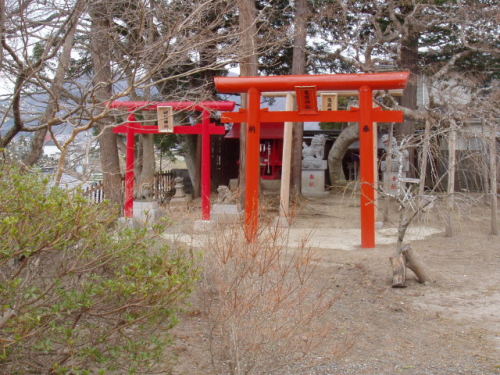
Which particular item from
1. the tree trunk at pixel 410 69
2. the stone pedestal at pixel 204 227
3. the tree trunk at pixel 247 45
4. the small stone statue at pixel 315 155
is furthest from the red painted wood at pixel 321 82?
the small stone statue at pixel 315 155

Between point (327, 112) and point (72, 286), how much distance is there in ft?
22.6

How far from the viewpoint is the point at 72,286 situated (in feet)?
9.41

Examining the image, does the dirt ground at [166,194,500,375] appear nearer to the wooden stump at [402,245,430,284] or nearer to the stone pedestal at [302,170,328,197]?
the wooden stump at [402,245,430,284]

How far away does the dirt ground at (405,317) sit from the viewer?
13.0 ft

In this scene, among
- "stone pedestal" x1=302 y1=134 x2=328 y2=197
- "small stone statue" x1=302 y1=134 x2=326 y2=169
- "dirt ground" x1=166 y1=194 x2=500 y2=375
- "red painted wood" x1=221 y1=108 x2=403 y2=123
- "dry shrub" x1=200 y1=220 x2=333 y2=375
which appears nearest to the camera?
"dry shrub" x1=200 y1=220 x2=333 y2=375

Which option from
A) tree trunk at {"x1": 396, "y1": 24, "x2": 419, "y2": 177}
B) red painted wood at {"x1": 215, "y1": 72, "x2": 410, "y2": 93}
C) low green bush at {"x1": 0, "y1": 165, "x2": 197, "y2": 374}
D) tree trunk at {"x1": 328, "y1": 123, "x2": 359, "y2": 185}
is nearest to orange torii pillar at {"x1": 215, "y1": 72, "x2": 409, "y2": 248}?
red painted wood at {"x1": 215, "y1": 72, "x2": 410, "y2": 93}

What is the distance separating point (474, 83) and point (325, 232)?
5.64m

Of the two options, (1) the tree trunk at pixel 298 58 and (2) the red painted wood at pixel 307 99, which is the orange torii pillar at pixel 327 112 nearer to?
(2) the red painted wood at pixel 307 99

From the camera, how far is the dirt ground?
3.96 metres

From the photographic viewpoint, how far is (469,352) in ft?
13.8

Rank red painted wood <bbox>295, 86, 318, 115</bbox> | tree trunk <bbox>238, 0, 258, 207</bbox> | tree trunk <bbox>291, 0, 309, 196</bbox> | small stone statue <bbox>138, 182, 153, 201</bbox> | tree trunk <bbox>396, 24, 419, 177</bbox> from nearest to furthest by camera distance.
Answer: red painted wood <bbox>295, 86, 318, 115</bbox>
tree trunk <bbox>238, 0, 258, 207</bbox>
small stone statue <bbox>138, 182, 153, 201</bbox>
tree trunk <bbox>291, 0, 309, 196</bbox>
tree trunk <bbox>396, 24, 419, 177</bbox>

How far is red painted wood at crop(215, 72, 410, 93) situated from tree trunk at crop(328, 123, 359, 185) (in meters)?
7.89

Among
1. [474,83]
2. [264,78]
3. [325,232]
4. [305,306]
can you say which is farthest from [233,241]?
[474,83]

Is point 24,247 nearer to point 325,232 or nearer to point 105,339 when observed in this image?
point 105,339
